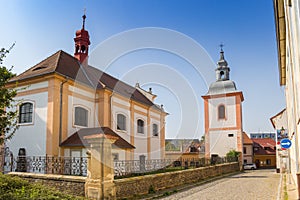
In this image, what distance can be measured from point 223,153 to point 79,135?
24.5 meters

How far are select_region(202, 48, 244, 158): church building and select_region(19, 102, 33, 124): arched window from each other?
2576cm

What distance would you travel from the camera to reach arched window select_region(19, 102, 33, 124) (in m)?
17.4

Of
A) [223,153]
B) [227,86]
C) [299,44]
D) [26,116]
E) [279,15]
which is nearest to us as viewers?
[299,44]

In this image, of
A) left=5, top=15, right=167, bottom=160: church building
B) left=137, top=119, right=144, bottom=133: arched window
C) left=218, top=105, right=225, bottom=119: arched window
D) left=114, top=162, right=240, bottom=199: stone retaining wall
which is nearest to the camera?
left=114, top=162, right=240, bottom=199: stone retaining wall

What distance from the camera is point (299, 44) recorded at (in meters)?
5.63

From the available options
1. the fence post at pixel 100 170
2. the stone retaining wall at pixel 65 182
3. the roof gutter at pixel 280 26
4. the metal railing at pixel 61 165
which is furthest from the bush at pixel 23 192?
the roof gutter at pixel 280 26

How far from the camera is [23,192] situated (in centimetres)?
699

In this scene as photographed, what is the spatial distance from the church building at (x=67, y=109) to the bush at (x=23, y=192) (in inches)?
255

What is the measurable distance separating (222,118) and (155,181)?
27925 mm

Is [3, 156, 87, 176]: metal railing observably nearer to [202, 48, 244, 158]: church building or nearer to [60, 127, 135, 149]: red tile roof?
[60, 127, 135, 149]: red tile roof

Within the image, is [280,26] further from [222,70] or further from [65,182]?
[222,70]

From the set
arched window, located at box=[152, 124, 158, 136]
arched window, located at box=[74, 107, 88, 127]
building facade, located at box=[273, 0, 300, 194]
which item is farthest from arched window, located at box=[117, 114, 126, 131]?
building facade, located at box=[273, 0, 300, 194]

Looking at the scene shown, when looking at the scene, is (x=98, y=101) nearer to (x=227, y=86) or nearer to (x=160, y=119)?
(x=160, y=119)

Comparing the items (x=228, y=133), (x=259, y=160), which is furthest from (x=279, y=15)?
(x=259, y=160)
